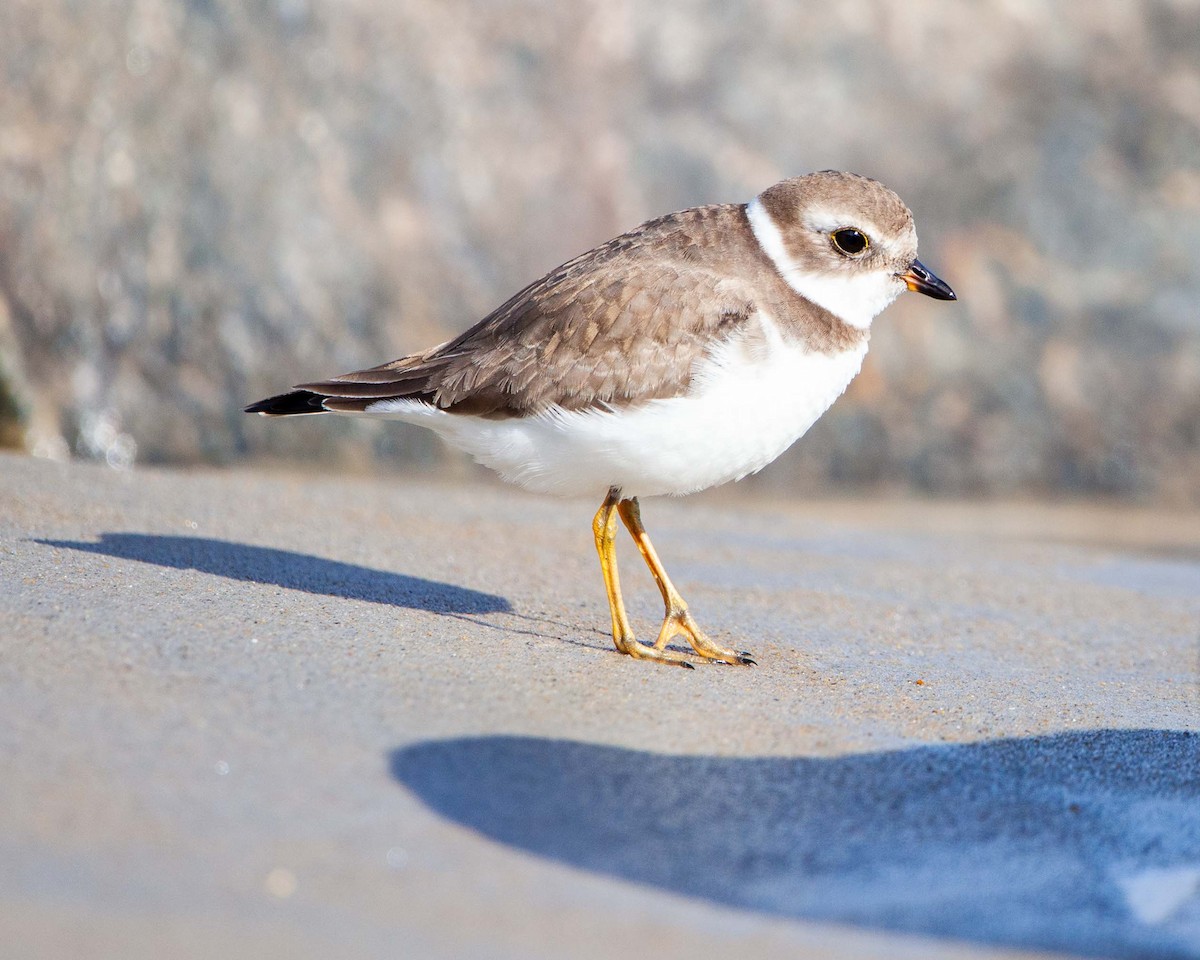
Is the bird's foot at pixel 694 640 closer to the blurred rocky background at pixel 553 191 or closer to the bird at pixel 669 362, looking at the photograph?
the bird at pixel 669 362

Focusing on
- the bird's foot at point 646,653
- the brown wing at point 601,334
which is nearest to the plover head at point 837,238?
the brown wing at point 601,334

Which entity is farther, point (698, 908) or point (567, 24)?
point (567, 24)

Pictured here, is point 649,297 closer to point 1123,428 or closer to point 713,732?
point 713,732

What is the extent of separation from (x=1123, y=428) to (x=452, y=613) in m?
5.59

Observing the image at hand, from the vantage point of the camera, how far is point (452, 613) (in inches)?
180

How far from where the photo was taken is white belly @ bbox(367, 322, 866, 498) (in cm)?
439

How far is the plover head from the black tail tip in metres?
1.62

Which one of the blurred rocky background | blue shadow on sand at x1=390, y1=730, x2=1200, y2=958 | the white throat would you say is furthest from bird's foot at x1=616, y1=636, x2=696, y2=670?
the blurred rocky background

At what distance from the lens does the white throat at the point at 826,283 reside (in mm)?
4727

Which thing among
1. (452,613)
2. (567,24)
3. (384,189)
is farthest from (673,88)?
(452,613)

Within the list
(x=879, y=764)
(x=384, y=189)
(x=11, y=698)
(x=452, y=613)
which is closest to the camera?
(x=11, y=698)

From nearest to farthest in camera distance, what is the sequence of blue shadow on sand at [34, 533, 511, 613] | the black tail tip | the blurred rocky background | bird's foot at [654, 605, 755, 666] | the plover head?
bird's foot at [654, 605, 755, 666], blue shadow on sand at [34, 533, 511, 613], the plover head, the black tail tip, the blurred rocky background

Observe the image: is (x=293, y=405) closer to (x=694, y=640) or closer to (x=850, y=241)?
(x=694, y=640)

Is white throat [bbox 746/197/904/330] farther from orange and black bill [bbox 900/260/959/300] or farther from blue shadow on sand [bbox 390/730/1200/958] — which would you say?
blue shadow on sand [bbox 390/730/1200/958]
